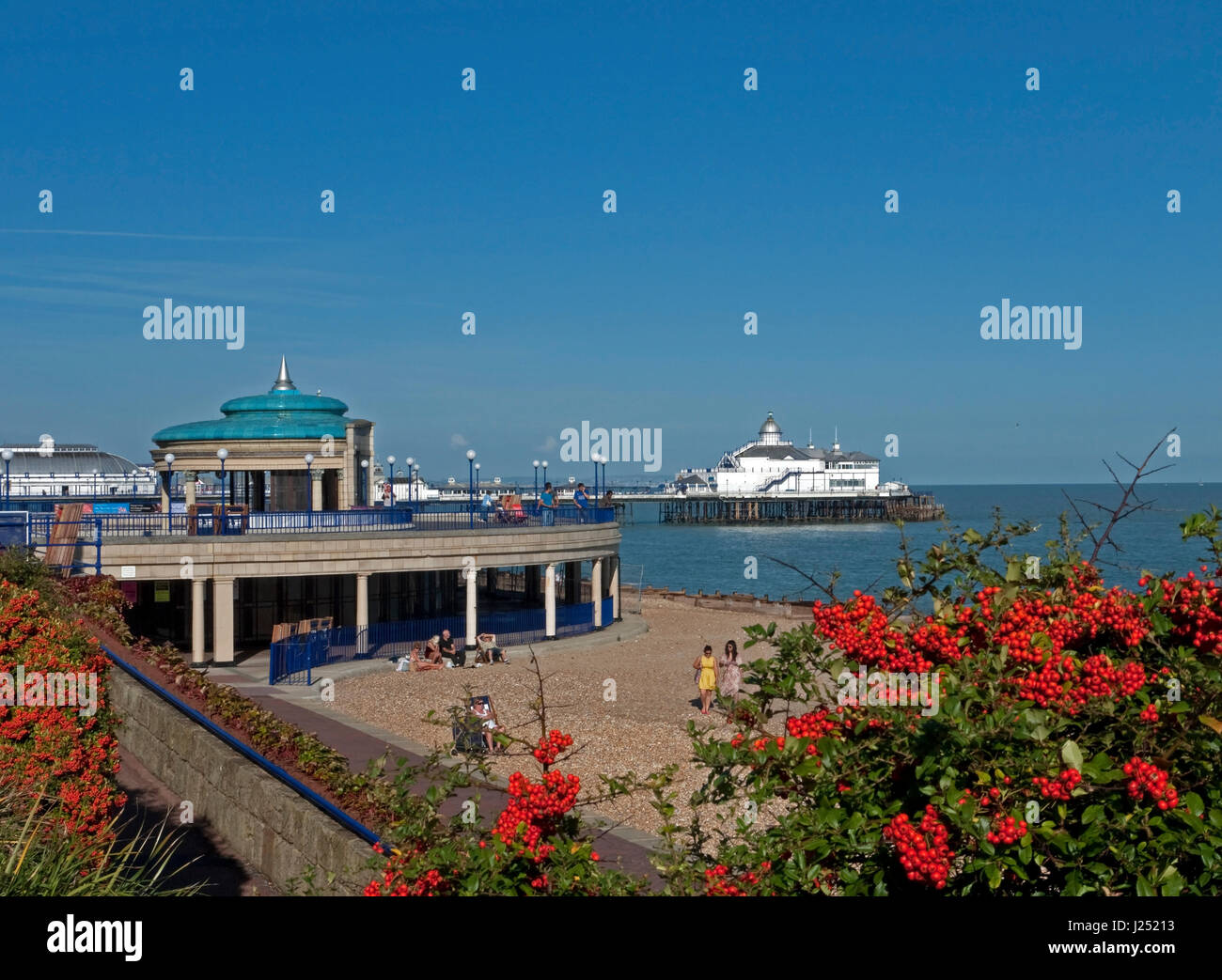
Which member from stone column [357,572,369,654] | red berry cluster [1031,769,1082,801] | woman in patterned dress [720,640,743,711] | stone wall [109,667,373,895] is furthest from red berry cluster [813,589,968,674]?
stone column [357,572,369,654]

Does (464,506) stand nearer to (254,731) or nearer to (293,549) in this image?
(293,549)

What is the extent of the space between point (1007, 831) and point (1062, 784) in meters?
0.29

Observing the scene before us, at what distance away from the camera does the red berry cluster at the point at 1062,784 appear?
420cm

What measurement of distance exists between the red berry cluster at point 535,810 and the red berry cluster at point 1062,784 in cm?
187

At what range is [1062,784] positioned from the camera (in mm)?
4238

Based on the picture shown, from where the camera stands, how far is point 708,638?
34.0m

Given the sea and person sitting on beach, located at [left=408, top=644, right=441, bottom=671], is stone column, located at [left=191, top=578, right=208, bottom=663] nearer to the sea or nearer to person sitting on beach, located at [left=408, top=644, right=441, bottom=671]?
person sitting on beach, located at [left=408, top=644, right=441, bottom=671]

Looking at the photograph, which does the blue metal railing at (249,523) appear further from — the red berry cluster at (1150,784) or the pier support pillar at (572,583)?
the red berry cluster at (1150,784)

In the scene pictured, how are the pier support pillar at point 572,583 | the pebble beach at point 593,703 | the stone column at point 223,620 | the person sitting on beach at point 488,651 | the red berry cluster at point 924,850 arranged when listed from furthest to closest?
the pier support pillar at point 572,583 → the person sitting on beach at point 488,651 → the stone column at point 223,620 → the pebble beach at point 593,703 → the red berry cluster at point 924,850

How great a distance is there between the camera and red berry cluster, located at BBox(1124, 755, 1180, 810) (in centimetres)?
416

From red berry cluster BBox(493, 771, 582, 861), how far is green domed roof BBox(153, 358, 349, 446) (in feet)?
93.9

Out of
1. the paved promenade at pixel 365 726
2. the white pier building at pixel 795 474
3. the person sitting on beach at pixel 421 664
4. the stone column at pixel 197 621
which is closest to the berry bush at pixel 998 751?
the paved promenade at pixel 365 726
